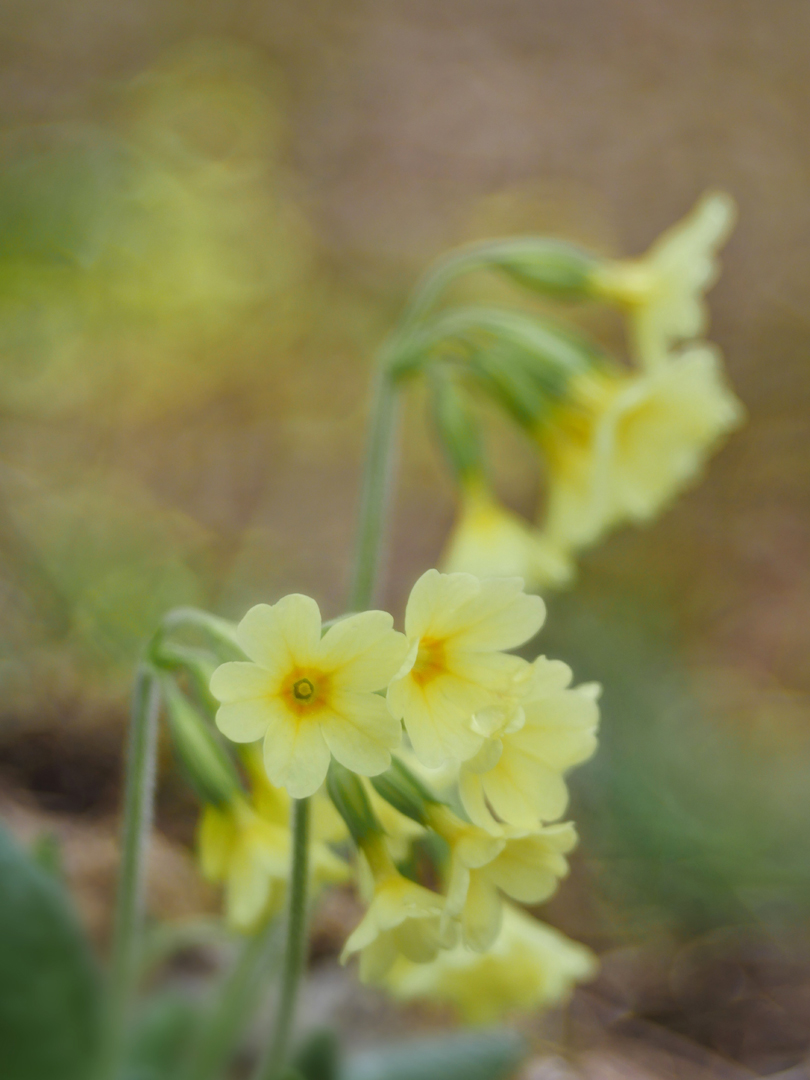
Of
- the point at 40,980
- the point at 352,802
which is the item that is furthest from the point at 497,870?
the point at 40,980

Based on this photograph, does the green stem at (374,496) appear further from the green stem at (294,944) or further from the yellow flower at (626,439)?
the green stem at (294,944)

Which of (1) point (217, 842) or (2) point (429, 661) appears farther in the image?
(1) point (217, 842)

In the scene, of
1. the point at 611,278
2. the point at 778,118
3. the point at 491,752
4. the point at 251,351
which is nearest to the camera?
the point at 491,752

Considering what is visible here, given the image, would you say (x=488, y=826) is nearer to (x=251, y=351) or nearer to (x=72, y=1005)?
(x=72, y=1005)

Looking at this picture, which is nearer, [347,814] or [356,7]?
[347,814]

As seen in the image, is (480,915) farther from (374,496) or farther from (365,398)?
(365,398)

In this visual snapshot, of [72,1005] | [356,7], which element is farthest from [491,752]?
[356,7]

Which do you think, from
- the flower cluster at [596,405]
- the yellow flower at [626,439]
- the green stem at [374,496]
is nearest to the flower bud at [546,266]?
the flower cluster at [596,405]

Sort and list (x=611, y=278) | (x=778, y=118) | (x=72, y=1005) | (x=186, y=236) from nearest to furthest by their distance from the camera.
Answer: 1. (x=72, y=1005)
2. (x=611, y=278)
3. (x=186, y=236)
4. (x=778, y=118)
